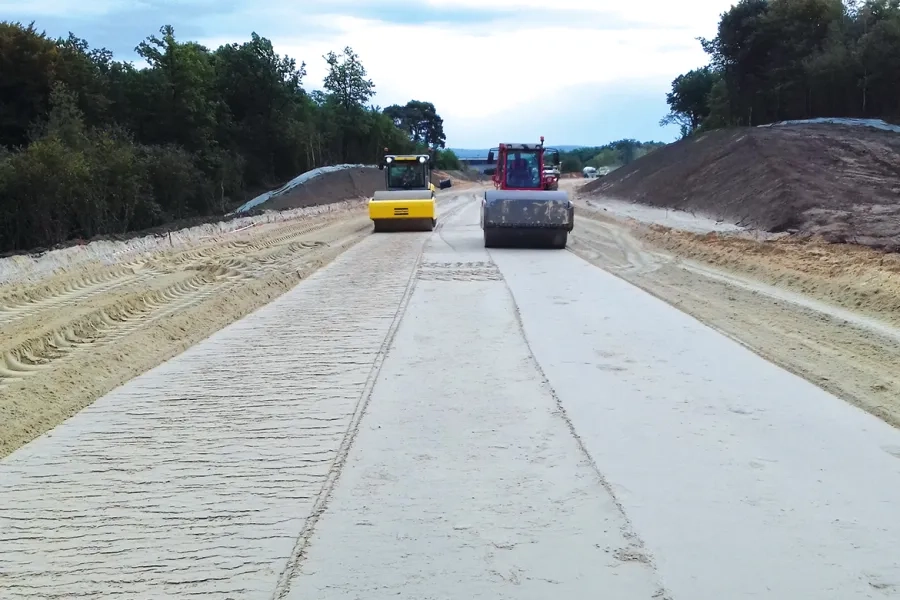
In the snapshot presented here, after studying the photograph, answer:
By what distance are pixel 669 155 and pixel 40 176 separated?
1245 inches

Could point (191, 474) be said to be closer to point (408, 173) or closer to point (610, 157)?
point (408, 173)

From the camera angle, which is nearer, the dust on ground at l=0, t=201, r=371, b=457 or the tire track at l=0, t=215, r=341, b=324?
the dust on ground at l=0, t=201, r=371, b=457

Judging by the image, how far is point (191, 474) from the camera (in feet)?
19.5

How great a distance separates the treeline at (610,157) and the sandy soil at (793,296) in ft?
301

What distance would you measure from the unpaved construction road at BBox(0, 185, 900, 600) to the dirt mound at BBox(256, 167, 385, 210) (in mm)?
32559

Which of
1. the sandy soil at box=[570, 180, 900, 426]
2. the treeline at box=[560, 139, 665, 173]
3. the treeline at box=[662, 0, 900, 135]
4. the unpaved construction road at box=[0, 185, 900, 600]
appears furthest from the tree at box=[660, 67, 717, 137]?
the unpaved construction road at box=[0, 185, 900, 600]

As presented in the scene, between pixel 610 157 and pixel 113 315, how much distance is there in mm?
124061

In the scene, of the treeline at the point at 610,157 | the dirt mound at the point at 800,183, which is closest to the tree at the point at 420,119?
the treeline at the point at 610,157

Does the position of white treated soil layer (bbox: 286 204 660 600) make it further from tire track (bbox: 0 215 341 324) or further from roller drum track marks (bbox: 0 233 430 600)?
tire track (bbox: 0 215 341 324)

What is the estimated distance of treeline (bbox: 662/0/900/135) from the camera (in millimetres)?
34844

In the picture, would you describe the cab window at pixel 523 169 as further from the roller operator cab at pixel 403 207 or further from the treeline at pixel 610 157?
the treeline at pixel 610 157

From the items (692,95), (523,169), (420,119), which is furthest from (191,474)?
(420,119)

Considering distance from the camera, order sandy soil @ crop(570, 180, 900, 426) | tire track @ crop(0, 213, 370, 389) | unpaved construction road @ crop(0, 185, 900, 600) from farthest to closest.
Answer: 1. tire track @ crop(0, 213, 370, 389)
2. sandy soil @ crop(570, 180, 900, 426)
3. unpaved construction road @ crop(0, 185, 900, 600)

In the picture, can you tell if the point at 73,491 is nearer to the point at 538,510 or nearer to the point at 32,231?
the point at 538,510
